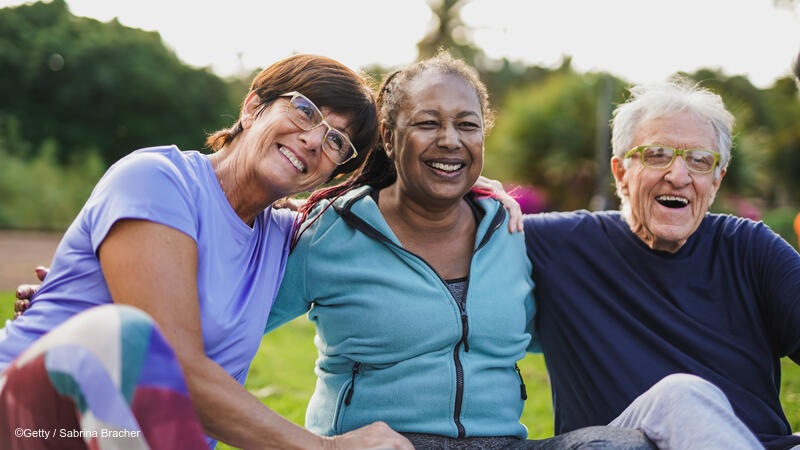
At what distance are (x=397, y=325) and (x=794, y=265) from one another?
172 centimetres

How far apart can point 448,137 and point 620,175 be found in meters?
1.02

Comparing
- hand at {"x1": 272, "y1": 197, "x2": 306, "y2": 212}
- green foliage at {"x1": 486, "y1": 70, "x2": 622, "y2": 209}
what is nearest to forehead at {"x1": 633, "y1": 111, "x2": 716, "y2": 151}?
hand at {"x1": 272, "y1": 197, "x2": 306, "y2": 212}

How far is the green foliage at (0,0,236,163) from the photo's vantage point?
71.7ft

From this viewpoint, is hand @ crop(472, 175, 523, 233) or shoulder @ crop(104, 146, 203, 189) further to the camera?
hand @ crop(472, 175, 523, 233)

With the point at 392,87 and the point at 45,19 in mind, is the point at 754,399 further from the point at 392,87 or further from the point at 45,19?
the point at 45,19

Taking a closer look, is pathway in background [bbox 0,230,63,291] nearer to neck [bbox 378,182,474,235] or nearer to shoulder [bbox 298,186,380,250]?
shoulder [bbox 298,186,380,250]

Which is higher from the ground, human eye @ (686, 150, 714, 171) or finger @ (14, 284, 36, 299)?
human eye @ (686, 150, 714, 171)

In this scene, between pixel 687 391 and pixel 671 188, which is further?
pixel 671 188

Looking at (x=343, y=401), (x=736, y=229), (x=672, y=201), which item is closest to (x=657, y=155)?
(x=672, y=201)

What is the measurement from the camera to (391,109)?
10.0 ft

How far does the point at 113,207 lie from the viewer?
80.0 inches

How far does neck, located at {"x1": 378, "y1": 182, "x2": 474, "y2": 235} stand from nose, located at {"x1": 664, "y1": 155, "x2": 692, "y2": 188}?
96 cm

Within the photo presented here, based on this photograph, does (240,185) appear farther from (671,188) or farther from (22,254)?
(22,254)

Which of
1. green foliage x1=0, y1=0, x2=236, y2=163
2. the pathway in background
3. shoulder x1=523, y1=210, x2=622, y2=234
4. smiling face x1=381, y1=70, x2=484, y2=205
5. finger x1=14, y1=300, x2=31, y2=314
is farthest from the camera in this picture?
green foliage x1=0, y1=0, x2=236, y2=163
